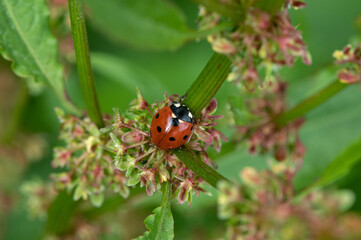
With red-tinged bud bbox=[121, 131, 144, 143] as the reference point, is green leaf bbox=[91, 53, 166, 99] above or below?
above

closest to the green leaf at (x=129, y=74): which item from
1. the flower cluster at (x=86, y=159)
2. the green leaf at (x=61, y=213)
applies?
the green leaf at (x=61, y=213)

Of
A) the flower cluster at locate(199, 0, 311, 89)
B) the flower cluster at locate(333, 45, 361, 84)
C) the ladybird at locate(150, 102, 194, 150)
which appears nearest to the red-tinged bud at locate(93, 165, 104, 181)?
the ladybird at locate(150, 102, 194, 150)

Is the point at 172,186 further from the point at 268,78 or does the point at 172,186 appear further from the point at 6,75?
the point at 6,75

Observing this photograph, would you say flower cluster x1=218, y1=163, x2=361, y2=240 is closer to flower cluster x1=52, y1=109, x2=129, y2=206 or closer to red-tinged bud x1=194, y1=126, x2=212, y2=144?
red-tinged bud x1=194, y1=126, x2=212, y2=144

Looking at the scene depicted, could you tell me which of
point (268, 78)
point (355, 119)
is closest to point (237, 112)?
point (268, 78)

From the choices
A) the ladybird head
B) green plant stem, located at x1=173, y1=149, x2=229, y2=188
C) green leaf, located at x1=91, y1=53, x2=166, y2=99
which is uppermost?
green leaf, located at x1=91, y1=53, x2=166, y2=99

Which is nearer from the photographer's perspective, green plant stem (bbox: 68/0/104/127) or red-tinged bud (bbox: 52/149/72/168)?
green plant stem (bbox: 68/0/104/127)
